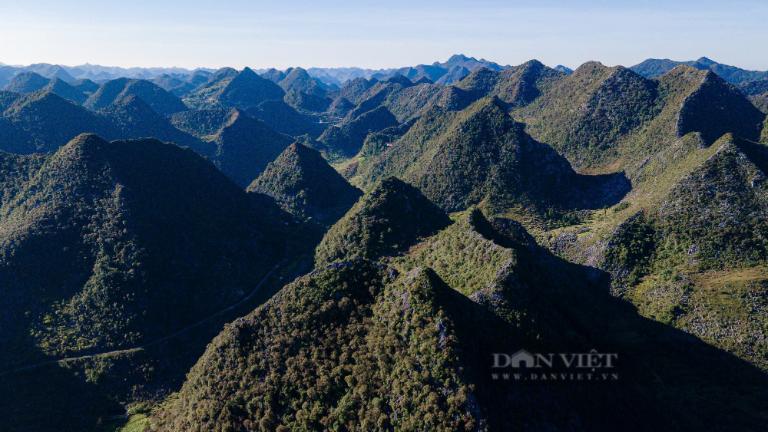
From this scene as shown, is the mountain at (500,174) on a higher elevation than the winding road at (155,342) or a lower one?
higher

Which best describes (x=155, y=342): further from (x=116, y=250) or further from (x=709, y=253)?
(x=709, y=253)

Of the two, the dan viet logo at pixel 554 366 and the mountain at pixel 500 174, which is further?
the mountain at pixel 500 174

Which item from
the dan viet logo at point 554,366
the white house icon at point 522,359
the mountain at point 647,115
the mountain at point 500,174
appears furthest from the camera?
the mountain at point 647,115

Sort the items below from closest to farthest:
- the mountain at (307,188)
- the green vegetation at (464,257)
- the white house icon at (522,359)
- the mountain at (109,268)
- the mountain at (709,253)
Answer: the white house icon at (522,359)
the green vegetation at (464,257)
the mountain at (109,268)
the mountain at (709,253)
the mountain at (307,188)

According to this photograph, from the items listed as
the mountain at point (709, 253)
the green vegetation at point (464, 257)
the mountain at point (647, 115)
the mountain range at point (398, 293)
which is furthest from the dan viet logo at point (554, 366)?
the mountain at point (647, 115)

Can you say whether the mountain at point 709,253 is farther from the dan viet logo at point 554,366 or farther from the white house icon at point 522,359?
the white house icon at point 522,359

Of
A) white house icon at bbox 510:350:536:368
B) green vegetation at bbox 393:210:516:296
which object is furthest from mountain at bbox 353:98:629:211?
white house icon at bbox 510:350:536:368

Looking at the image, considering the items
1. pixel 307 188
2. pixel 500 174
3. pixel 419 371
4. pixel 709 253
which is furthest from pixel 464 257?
pixel 307 188
